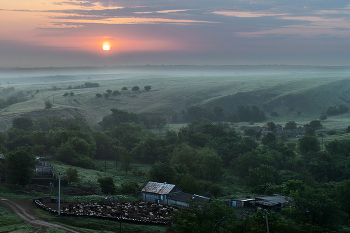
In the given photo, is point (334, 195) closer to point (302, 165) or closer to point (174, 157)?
point (302, 165)

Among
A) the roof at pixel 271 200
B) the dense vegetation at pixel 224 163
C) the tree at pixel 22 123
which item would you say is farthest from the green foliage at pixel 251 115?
the roof at pixel 271 200

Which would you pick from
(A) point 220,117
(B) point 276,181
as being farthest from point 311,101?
(B) point 276,181

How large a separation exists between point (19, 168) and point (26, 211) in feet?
47.4

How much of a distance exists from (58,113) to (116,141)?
54.7 m

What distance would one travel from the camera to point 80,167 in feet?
214

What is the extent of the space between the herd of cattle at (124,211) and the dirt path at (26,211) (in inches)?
45.5

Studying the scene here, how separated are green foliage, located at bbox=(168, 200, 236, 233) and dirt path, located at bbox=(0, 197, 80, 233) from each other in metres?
9.47

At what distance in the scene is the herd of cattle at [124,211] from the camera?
34688 millimetres

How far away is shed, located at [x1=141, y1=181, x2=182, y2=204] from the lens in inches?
1764

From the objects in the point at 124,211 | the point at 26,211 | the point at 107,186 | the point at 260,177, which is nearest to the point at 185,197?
the point at 124,211

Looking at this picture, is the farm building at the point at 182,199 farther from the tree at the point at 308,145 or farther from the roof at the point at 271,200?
the tree at the point at 308,145

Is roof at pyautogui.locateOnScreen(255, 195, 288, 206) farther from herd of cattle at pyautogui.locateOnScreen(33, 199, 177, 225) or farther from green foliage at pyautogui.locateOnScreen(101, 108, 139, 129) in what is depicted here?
green foliage at pyautogui.locateOnScreen(101, 108, 139, 129)

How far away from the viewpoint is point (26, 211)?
3519cm

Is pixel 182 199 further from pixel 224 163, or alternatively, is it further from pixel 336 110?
pixel 336 110
